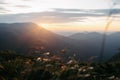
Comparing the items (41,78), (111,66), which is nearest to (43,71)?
(41,78)

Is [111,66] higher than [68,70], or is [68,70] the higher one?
[68,70]

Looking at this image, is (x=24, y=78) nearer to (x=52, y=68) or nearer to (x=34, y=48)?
(x=52, y=68)

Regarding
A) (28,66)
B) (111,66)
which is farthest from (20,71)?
(111,66)

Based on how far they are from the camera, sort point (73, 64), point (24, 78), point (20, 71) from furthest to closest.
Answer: point (73, 64) → point (20, 71) → point (24, 78)

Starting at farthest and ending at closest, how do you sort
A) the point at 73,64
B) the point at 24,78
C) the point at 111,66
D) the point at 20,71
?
1. the point at 111,66
2. the point at 73,64
3. the point at 20,71
4. the point at 24,78

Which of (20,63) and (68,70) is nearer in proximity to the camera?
(68,70)

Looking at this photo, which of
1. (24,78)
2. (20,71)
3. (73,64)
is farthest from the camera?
(73,64)

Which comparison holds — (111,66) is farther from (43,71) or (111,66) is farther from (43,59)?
(43,71)

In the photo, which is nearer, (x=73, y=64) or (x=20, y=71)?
(x=20, y=71)

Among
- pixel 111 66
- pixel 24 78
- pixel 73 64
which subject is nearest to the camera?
pixel 24 78
